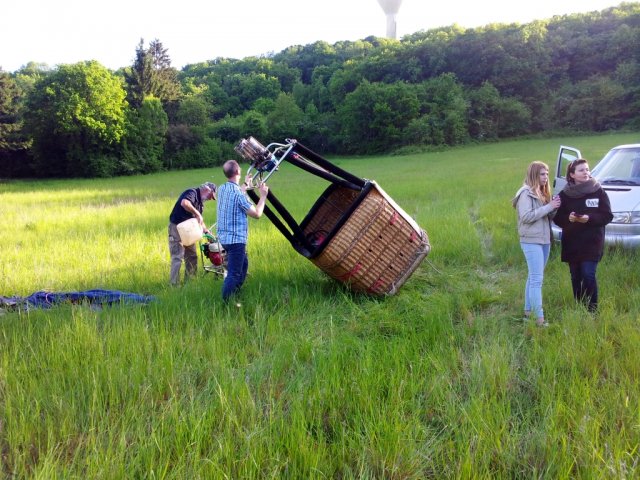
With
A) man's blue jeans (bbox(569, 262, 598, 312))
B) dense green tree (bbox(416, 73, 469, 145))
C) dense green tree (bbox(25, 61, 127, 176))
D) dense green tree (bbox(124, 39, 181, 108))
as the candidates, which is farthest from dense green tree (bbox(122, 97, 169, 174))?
man's blue jeans (bbox(569, 262, 598, 312))

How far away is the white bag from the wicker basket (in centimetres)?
186

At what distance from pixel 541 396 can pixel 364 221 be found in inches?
105

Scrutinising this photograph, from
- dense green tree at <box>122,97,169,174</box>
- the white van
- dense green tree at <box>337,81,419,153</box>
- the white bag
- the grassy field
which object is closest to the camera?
the grassy field

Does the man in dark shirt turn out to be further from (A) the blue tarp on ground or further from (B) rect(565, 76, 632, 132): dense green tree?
(B) rect(565, 76, 632, 132): dense green tree

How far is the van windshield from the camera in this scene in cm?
752

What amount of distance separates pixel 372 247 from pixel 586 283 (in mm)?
2252

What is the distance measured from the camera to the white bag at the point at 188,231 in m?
6.21

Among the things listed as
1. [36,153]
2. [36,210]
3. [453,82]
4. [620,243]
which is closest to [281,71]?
[453,82]

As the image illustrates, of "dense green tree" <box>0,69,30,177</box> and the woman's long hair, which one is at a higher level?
"dense green tree" <box>0,69,30,177</box>

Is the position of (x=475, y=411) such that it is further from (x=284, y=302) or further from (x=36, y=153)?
(x=36, y=153)

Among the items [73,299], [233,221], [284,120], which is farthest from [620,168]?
[284,120]

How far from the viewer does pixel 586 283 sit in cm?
486

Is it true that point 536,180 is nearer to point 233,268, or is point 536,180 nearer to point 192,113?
point 233,268

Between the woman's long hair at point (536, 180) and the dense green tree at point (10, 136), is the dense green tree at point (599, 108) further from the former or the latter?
the dense green tree at point (10, 136)
